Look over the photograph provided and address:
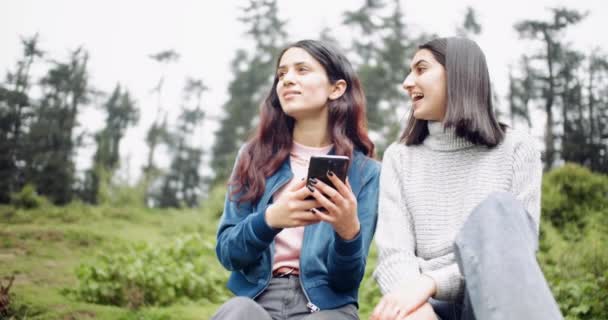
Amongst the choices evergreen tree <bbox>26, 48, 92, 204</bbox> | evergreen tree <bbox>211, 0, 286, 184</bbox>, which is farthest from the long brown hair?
evergreen tree <bbox>211, 0, 286, 184</bbox>

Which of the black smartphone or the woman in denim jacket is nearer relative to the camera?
the black smartphone

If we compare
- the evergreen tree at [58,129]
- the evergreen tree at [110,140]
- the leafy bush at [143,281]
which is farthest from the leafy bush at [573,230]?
the evergreen tree at [110,140]

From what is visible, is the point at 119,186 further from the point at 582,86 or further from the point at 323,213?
the point at 323,213

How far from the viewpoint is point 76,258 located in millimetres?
4410

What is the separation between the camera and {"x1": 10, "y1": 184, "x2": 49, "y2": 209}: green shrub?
13.3 feet

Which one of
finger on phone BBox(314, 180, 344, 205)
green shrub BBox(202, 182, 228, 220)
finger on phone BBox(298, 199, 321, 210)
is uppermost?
finger on phone BBox(314, 180, 344, 205)

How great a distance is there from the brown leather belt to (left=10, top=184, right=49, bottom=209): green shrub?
304cm

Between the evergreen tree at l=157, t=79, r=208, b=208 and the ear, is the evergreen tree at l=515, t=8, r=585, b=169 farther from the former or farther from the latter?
the evergreen tree at l=157, t=79, r=208, b=208

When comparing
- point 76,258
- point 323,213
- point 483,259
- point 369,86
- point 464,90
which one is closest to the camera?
point 483,259

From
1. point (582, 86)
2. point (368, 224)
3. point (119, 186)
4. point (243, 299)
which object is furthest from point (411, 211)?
point (119, 186)

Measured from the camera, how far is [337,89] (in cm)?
230

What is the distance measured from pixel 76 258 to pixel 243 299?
3.46 meters

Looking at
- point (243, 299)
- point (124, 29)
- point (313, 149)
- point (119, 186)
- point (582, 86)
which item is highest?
point (124, 29)

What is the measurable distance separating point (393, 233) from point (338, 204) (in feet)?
0.97
